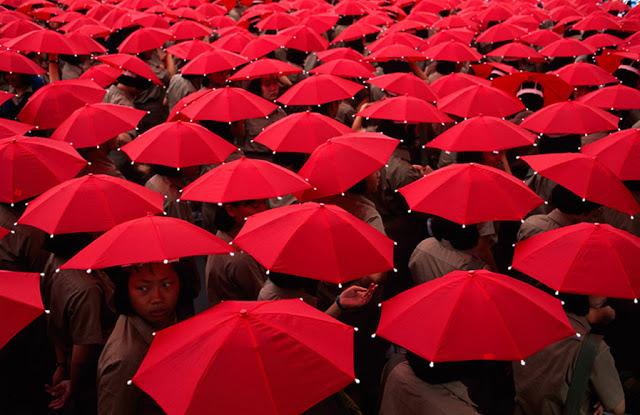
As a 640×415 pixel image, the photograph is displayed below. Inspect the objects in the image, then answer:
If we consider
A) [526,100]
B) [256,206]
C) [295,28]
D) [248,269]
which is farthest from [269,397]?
[295,28]

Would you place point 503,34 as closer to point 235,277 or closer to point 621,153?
point 621,153

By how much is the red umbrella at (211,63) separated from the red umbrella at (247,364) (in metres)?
5.41

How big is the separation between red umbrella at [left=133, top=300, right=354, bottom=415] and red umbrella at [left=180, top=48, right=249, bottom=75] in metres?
5.41

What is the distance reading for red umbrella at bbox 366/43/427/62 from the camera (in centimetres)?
843

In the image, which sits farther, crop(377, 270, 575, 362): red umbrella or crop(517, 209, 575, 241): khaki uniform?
crop(517, 209, 575, 241): khaki uniform

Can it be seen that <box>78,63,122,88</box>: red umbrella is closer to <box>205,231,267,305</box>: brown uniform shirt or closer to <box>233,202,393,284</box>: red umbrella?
<box>205,231,267,305</box>: brown uniform shirt

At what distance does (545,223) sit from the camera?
15.9 ft

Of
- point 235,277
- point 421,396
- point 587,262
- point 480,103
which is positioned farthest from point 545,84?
point 421,396

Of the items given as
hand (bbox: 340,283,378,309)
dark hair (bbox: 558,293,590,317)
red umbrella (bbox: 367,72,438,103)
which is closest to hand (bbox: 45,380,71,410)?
hand (bbox: 340,283,378,309)

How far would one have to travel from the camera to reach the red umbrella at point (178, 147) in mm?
5363

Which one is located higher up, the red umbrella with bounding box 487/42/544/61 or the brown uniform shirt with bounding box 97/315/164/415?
the red umbrella with bounding box 487/42/544/61

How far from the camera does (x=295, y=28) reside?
978cm

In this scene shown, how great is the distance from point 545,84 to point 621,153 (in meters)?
2.75

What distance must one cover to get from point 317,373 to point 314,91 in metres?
4.78
